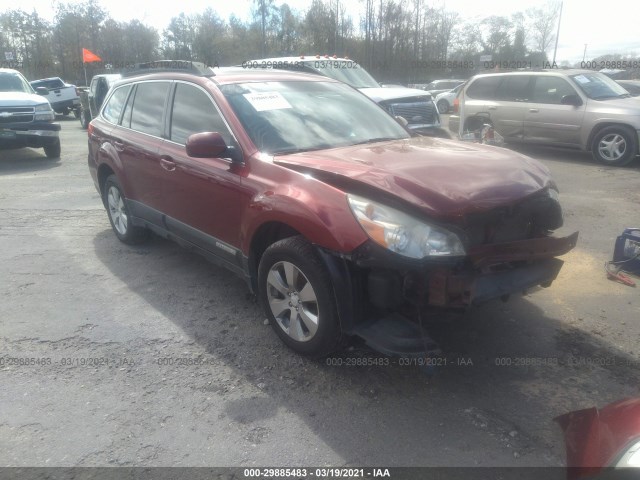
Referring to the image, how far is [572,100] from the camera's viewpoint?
10117mm

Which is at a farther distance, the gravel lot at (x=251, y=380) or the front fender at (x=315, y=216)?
the front fender at (x=315, y=216)

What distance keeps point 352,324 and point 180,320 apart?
1.63 meters

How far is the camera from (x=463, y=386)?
3084 millimetres

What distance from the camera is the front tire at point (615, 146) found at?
31.1 ft

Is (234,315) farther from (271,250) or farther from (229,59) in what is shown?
(229,59)

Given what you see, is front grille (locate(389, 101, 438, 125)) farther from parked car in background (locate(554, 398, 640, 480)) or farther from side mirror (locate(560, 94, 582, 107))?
parked car in background (locate(554, 398, 640, 480))

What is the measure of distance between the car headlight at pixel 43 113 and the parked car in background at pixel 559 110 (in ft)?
30.6

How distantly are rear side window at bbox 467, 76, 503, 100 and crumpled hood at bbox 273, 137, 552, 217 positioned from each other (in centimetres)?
867

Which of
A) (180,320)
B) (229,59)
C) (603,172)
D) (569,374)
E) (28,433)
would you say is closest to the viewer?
(28,433)

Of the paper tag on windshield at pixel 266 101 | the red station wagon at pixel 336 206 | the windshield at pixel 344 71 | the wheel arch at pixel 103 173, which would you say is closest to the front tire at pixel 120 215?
the wheel arch at pixel 103 173

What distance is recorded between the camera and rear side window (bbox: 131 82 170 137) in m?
4.66

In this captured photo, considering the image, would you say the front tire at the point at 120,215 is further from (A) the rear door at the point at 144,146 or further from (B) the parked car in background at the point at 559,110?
(B) the parked car in background at the point at 559,110

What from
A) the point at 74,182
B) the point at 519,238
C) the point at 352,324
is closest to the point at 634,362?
the point at 519,238

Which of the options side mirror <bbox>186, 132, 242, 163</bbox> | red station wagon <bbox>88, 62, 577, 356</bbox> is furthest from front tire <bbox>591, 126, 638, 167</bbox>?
side mirror <bbox>186, 132, 242, 163</bbox>
